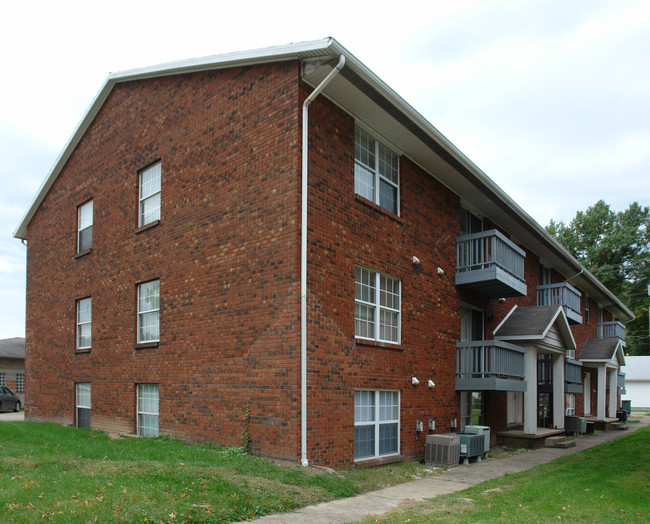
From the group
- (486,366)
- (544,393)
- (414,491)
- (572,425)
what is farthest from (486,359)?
(544,393)

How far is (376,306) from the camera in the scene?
12977mm

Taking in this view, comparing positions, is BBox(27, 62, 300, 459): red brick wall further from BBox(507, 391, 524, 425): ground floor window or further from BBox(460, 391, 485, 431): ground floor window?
BBox(507, 391, 524, 425): ground floor window

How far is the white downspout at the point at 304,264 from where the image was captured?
10484 millimetres

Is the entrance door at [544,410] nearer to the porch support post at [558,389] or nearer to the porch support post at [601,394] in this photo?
the porch support post at [558,389]

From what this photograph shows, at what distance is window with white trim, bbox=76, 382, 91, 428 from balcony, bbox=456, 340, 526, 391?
10.5m

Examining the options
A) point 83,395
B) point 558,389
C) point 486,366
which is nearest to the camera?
point 486,366

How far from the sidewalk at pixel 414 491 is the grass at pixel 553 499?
1.25ft

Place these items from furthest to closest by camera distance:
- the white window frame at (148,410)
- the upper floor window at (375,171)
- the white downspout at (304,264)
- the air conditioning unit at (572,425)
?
1. the air conditioning unit at (572,425)
2. the white window frame at (148,410)
3. the upper floor window at (375,171)
4. the white downspout at (304,264)

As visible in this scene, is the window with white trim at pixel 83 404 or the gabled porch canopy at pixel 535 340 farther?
the window with white trim at pixel 83 404

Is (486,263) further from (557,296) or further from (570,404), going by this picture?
(570,404)

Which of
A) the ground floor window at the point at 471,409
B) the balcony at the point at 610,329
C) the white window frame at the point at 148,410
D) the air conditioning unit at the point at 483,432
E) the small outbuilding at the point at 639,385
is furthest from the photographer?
the small outbuilding at the point at 639,385

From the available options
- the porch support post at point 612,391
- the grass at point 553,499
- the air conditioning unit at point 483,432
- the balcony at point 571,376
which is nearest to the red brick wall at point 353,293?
the air conditioning unit at point 483,432

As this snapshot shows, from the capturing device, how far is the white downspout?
34.4 feet

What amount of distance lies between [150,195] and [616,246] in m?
53.2
